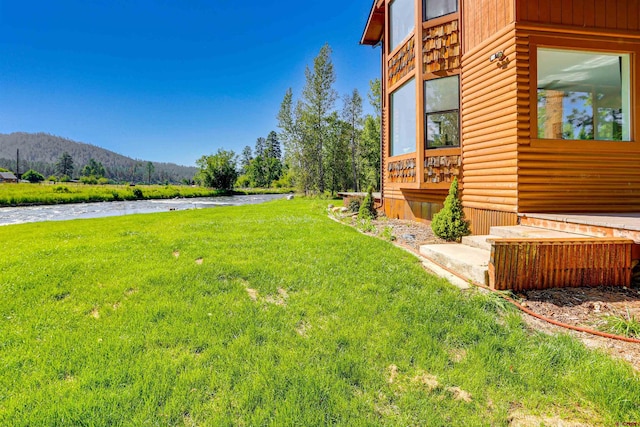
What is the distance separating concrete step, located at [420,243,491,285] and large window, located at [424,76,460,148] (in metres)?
2.75

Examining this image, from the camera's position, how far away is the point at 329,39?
72.4 feet

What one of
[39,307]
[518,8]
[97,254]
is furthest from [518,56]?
[97,254]

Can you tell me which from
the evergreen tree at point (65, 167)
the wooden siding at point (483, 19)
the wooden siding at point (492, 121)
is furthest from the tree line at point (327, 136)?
the evergreen tree at point (65, 167)

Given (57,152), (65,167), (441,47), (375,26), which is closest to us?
(441,47)

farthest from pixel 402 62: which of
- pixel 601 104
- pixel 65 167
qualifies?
pixel 65 167

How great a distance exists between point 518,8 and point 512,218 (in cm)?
321

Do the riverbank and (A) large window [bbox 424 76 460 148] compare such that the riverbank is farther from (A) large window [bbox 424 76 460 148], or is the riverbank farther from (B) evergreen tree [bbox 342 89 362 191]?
(A) large window [bbox 424 76 460 148]

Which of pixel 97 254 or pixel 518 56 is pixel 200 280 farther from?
pixel 518 56

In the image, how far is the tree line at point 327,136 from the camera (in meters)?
23.2

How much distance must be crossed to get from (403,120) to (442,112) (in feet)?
4.31

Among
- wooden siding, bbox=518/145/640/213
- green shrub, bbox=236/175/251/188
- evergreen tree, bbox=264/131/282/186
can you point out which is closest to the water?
wooden siding, bbox=518/145/640/213

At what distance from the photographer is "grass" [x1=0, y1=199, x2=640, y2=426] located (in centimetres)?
161

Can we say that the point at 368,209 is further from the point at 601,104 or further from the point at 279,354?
the point at 279,354

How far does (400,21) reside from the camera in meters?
7.58
